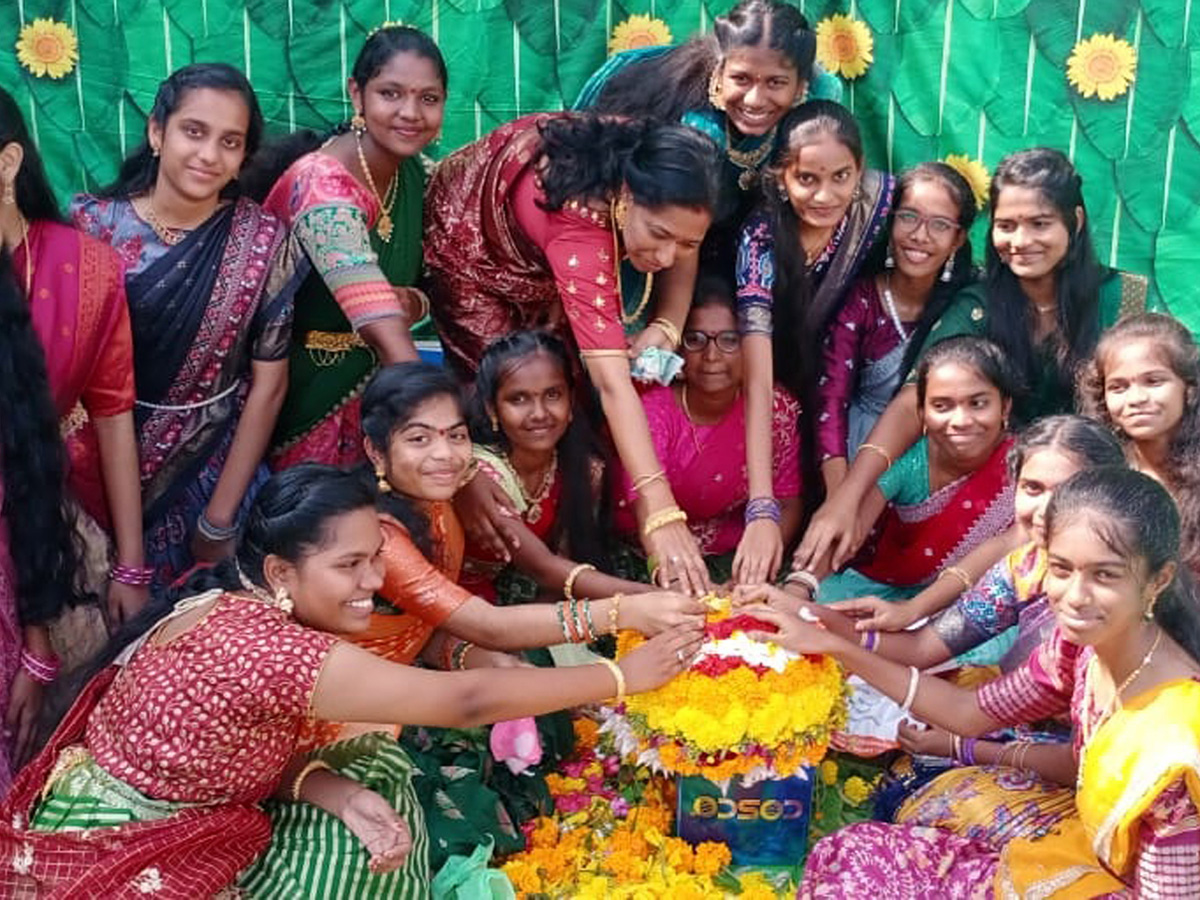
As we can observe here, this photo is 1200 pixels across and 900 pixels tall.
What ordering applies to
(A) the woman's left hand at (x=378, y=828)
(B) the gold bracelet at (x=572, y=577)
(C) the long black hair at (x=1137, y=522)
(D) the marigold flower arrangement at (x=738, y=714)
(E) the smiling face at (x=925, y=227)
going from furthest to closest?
(E) the smiling face at (x=925, y=227)
(B) the gold bracelet at (x=572, y=577)
(D) the marigold flower arrangement at (x=738, y=714)
(A) the woman's left hand at (x=378, y=828)
(C) the long black hair at (x=1137, y=522)

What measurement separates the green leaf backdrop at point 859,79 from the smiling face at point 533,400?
4.56ft

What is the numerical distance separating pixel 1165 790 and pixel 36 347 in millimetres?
2731

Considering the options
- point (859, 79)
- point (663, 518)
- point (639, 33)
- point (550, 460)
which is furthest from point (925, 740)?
point (639, 33)

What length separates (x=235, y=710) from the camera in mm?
2822

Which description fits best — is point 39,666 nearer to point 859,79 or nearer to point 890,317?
point 890,317

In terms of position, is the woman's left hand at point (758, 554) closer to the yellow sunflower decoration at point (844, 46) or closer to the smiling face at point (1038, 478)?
the smiling face at point (1038, 478)

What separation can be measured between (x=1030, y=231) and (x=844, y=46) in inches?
41.3

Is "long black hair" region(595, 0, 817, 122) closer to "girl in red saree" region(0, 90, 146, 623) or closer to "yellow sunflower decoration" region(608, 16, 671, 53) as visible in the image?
"yellow sunflower decoration" region(608, 16, 671, 53)

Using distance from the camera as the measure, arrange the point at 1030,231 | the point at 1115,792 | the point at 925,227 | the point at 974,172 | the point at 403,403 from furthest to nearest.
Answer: the point at 974,172
the point at 925,227
the point at 1030,231
the point at 403,403
the point at 1115,792

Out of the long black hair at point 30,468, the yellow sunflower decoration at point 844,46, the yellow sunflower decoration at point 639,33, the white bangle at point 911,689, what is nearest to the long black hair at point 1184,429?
the white bangle at point 911,689

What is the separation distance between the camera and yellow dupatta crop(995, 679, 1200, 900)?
2.67m

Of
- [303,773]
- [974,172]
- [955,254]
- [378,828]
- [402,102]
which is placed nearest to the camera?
[378,828]

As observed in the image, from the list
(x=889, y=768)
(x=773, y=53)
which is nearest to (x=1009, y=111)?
(x=773, y=53)

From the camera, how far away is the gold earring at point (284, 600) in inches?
120
